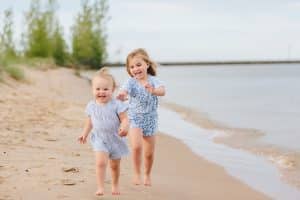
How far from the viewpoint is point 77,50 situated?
63.4 metres

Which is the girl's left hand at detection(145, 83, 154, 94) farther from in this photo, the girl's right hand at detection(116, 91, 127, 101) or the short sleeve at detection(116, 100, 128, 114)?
the short sleeve at detection(116, 100, 128, 114)

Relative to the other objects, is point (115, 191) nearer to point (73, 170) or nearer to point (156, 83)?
point (73, 170)

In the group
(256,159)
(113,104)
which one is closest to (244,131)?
(256,159)

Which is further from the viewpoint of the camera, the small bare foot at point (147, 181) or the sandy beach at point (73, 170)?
the small bare foot at point (147, 181)

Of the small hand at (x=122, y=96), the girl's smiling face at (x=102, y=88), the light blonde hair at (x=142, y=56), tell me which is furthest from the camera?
the light blonde hair at (x=142, y=56)

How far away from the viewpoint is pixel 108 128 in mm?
5910

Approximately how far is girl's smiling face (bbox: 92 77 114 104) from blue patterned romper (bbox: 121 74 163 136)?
0.80 meters

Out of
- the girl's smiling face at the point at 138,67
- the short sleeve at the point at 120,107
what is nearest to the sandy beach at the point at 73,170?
the short sleeve at the point at 120,107

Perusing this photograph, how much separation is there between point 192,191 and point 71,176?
1259mm

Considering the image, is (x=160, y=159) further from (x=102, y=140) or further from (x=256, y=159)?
(x=102, y=140)

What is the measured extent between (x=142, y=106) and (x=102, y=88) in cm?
99

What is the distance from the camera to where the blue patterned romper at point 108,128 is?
5.90 metres

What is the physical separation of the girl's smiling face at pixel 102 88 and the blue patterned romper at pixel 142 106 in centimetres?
80

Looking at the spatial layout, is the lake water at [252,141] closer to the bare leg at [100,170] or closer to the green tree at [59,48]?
the bare leg at [100,170]
